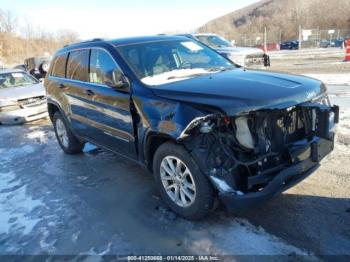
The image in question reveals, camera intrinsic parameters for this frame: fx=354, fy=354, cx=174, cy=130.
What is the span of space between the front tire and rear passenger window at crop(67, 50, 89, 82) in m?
2.05

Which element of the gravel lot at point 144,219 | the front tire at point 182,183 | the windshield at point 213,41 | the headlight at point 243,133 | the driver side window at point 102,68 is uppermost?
the windshield at point 213,41

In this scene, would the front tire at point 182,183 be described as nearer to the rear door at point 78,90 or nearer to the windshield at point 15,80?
the rear door at point 78,90

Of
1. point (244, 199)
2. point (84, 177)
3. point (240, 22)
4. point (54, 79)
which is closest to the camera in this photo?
point (244, 199)

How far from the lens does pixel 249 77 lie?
3957 millimetres

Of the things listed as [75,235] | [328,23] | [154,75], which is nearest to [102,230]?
[75,235]

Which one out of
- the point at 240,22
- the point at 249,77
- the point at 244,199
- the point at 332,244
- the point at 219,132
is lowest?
the point at 332,244

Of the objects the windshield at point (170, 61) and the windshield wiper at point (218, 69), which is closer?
the windshield at point (170, 61)

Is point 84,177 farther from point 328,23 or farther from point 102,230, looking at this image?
point 328,23

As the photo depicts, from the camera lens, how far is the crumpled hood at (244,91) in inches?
126

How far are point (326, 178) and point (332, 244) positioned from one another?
1426 millimetres

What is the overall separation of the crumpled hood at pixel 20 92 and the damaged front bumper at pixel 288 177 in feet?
27.5

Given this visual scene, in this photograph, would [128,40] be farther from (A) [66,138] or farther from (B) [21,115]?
(B) [21,115]

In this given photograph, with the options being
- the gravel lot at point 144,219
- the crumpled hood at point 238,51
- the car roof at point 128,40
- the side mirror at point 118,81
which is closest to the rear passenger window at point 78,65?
the car roof at point 128,40

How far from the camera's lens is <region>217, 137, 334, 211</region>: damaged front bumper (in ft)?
10.2
